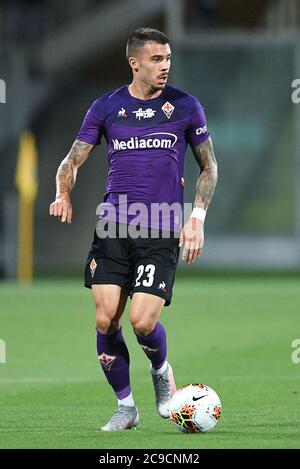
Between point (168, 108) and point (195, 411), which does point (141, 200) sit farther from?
point (195, 411)

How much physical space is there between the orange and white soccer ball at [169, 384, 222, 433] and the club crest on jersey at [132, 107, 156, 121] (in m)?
1.77

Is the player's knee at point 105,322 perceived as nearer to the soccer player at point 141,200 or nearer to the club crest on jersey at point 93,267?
the soccer player at point 141,200

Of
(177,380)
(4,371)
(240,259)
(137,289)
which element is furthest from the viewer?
(240,259)

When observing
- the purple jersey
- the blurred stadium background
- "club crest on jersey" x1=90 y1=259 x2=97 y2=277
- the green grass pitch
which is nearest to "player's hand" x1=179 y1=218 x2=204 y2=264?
the purple jersey

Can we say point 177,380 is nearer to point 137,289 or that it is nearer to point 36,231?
point 137,289

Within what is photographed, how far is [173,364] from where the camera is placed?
12609 millimetres

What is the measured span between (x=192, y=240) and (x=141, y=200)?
503mm

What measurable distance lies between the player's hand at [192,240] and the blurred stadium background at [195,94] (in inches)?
642

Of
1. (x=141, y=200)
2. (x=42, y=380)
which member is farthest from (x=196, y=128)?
(x=42, y=380)

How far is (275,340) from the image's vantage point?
48.2 feet

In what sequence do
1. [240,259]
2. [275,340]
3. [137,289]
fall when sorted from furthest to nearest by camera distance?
[240,259] < [275,340] < [137,289]

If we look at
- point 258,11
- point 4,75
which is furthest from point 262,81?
point 4,75

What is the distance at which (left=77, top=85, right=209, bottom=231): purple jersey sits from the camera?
8711 millimetres

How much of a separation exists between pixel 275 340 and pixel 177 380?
3.52 metres
